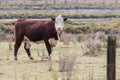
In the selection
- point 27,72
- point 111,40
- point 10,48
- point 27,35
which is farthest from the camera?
point 10,48

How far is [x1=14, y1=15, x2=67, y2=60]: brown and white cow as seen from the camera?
60.9ft

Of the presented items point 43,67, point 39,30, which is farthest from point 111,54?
point 39,30

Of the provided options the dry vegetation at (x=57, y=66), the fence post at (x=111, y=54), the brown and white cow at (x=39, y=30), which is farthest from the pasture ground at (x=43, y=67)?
the fence post at (x=111, y=54)

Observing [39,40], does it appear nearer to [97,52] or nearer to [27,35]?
[27,35]

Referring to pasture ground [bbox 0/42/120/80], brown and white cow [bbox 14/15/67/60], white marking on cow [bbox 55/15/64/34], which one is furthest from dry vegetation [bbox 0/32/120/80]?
white marking on cow [bbox 55/15/64/34]

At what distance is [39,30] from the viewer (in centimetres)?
1920

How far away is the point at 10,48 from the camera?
74.5 ft

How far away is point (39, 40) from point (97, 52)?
2828 millimetres

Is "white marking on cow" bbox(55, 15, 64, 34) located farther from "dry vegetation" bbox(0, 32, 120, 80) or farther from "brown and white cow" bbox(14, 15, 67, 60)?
"dry vegetation" bbox(0, 32, 120, 80)

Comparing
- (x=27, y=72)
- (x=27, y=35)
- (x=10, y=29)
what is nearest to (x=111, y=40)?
(x=27, y=72)

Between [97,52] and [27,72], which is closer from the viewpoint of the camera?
[27,72]

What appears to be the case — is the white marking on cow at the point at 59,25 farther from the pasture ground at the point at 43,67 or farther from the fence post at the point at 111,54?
the fence post at the point at 111,54

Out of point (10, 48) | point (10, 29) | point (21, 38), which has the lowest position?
point (10, 29)

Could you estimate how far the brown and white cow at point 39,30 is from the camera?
60.9 ft
